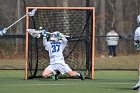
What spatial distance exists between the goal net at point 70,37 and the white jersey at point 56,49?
2.64 feet

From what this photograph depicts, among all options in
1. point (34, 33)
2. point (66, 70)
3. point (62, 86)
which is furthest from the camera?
point (66, 70)

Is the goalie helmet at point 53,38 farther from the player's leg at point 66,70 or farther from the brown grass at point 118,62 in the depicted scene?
the brown grass at point 118,62

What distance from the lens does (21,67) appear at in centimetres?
1975

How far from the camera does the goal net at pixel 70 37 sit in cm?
1608

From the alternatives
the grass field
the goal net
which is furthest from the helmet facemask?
the grass field

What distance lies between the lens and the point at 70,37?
16.5 meters

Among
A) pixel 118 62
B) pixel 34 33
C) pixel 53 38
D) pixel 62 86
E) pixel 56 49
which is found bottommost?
pixel 62 86

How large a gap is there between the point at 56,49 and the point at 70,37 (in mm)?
1417

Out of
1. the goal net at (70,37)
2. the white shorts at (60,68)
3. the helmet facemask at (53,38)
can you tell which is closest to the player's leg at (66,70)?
the white shorts at (60,68)

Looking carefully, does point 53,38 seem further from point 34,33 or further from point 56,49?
point 34,33

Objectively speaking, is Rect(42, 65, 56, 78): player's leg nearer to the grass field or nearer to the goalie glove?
the grass field

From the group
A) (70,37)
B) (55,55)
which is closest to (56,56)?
(55,55)

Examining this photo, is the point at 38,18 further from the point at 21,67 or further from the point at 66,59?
the point at 21,67

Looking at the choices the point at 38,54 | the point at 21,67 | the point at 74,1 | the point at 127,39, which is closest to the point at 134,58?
the point at 127,39
